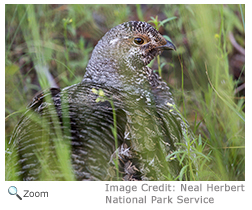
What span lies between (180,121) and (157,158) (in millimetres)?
661

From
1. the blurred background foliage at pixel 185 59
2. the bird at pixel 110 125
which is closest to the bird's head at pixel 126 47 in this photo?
the bird at pixel 110 125

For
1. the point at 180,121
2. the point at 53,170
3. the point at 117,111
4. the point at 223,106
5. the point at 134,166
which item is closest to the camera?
the point at 53,170

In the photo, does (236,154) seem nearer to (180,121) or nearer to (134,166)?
(180,121)

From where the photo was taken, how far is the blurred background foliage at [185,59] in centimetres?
298

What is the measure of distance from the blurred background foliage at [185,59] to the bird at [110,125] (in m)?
0.30

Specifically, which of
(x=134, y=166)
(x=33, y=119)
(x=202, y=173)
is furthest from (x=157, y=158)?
(x=33, y=119)

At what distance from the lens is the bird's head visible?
128 inches

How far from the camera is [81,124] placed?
8.11 feet

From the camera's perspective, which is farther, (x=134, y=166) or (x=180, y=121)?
(x=180, y=121)
